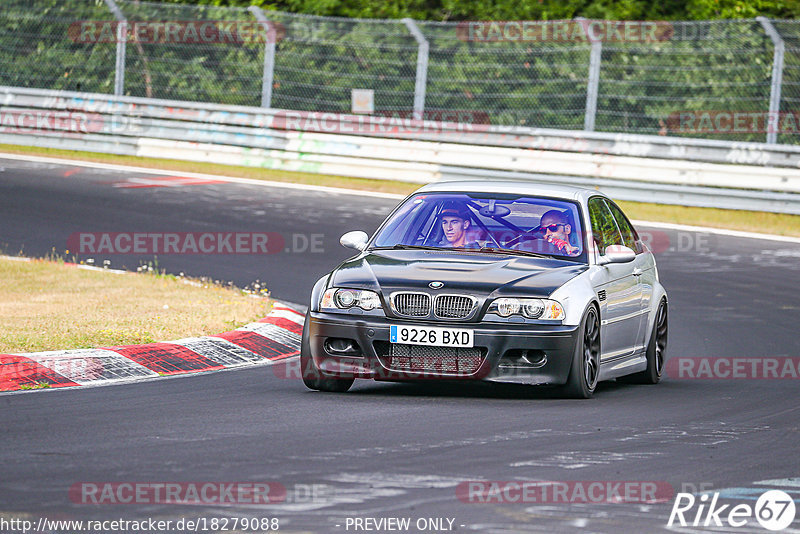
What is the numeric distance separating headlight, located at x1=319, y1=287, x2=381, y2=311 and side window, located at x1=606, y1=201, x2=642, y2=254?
264cm

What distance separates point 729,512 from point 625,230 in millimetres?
5369

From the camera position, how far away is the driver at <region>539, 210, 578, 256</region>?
9975 millimetres

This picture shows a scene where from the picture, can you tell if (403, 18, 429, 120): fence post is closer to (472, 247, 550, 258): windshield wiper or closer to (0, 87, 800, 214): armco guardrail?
(0, 87, 800, 214): armco guardrail

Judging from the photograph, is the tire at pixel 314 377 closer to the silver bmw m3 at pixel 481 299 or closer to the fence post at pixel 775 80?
the silver bmw m3 at pixel 481 299

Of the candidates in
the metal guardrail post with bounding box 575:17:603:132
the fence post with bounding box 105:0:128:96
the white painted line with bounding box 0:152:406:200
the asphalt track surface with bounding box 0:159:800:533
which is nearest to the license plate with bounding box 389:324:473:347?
the asphalt track surface with bounding box 0:159:800:533

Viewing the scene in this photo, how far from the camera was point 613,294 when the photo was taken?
32.9ft

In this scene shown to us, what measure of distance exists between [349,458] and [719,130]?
700 inches

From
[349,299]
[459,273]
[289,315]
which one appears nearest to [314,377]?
[349,299]

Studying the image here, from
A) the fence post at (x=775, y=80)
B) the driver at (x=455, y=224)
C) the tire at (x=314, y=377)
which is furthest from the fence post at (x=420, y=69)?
the tire at (x=314, y=377)

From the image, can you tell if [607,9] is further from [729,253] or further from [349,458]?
[349,458]

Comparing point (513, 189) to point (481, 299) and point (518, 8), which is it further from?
point (518, 8)

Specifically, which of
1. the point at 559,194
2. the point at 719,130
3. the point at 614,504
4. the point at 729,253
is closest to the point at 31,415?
the point at 614,504

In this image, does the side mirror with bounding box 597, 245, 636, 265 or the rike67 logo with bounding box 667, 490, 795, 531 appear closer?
the rike67 logo with bounding box 667, 490, 795, 531

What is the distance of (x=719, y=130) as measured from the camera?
77.4 feet
